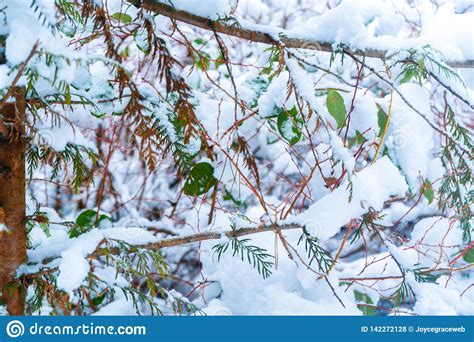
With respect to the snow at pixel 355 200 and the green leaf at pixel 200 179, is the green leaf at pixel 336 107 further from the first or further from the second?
the green leaf at pixel 200 179

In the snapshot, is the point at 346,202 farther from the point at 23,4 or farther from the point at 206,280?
the point at 23,4

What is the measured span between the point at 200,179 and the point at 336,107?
0.93 feet

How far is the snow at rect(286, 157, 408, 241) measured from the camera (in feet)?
2.45

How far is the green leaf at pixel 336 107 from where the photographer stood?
0.90 meters

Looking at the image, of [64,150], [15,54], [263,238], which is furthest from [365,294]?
[15,54]

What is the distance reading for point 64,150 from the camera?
28.3 inches

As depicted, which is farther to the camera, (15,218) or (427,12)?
(427,12)

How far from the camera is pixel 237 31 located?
2.28 feet

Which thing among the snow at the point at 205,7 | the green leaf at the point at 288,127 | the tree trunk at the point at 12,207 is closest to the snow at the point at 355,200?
the green leaf at the point at 288,127

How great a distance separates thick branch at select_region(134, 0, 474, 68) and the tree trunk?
0.23m

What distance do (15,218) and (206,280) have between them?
423 mm

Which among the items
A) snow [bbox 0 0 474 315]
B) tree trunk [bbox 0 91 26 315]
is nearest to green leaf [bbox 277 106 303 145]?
snow [bbox 0 0 474 315]

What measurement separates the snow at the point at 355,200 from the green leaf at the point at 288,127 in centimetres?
13

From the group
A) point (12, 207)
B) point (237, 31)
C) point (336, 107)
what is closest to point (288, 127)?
point (336, 107)
